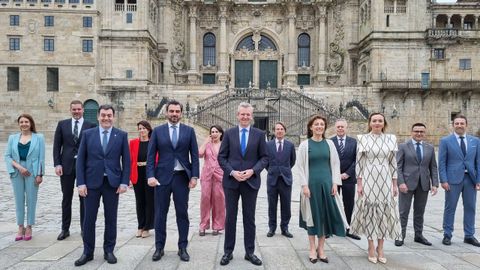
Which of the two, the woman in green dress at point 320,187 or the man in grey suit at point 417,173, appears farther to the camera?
the man in grey suit at point 417,173

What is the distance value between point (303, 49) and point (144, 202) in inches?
1690

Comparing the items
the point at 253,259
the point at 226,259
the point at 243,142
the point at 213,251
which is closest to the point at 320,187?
the point at 243,142

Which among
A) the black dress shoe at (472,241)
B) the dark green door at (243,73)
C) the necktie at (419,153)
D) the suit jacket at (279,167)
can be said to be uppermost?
the dark green door at (243,73)

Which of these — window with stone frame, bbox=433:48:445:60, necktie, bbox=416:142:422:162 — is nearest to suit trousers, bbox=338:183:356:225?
necktie, bbox=416:142:422:162

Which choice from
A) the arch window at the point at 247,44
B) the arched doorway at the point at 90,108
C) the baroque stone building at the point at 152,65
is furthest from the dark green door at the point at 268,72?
the arched doorway at the point at 90,108

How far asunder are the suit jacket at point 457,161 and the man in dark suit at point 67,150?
6942mm

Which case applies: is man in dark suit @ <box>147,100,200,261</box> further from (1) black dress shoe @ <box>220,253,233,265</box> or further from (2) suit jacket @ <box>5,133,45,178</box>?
(2) suit jacket @ <box>5,133,45,178</box>

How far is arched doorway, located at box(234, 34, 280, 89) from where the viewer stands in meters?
49.0

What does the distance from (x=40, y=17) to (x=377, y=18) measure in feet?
102

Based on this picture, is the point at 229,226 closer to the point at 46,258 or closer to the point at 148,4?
the point at 46,258

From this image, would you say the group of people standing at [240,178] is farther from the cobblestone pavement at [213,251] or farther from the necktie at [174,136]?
the cobblestone pavement at [213,251]

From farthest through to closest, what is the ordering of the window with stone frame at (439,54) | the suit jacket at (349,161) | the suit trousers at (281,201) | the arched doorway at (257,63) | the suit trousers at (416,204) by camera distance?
the arched doorway at (257,63)
the window with stone frame at (439,54)
the suit jacket at (349,161)
the suit trousers at (281,201)
the suit trousers at (416,204)

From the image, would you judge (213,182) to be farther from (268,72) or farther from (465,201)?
(268,72)

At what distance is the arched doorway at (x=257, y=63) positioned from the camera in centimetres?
4897
